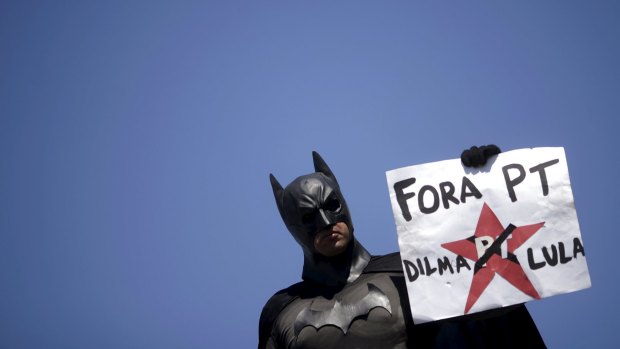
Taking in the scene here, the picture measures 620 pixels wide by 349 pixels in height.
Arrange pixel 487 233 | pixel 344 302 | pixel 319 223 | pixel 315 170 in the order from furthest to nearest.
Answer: pixel 315 170
pixel 319 223
pixel 344 302
pixel 487 233

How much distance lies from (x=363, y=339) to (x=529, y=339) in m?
1.40

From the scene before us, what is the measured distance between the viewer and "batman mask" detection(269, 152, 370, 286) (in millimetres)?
6500

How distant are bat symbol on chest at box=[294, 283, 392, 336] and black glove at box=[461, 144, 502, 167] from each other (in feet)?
4.69

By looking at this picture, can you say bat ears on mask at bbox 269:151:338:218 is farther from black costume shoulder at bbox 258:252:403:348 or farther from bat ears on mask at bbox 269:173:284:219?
black costume shoulder at bbox 258:252:403:348

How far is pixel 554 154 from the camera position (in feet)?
18.2

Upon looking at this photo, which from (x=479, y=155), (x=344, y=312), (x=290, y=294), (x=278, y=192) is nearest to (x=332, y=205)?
(x=278, y=192)

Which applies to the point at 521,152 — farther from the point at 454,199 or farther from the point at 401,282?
the point at 401,282

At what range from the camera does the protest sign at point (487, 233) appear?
17.5 ft

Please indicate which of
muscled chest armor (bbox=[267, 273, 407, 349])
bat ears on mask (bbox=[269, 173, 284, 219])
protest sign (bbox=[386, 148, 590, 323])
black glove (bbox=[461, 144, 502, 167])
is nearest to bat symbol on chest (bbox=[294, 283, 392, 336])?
muscled chest armor (bbox=[267, 273, 407, 349])

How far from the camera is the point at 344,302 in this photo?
6.16m

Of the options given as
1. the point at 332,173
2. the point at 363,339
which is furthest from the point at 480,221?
the point at 332,173

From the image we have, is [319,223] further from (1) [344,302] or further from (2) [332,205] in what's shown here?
(1) [344,302]

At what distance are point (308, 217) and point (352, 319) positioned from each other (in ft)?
3.74

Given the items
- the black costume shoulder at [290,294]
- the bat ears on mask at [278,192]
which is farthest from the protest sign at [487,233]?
the bat ears on mask at [278,192]
